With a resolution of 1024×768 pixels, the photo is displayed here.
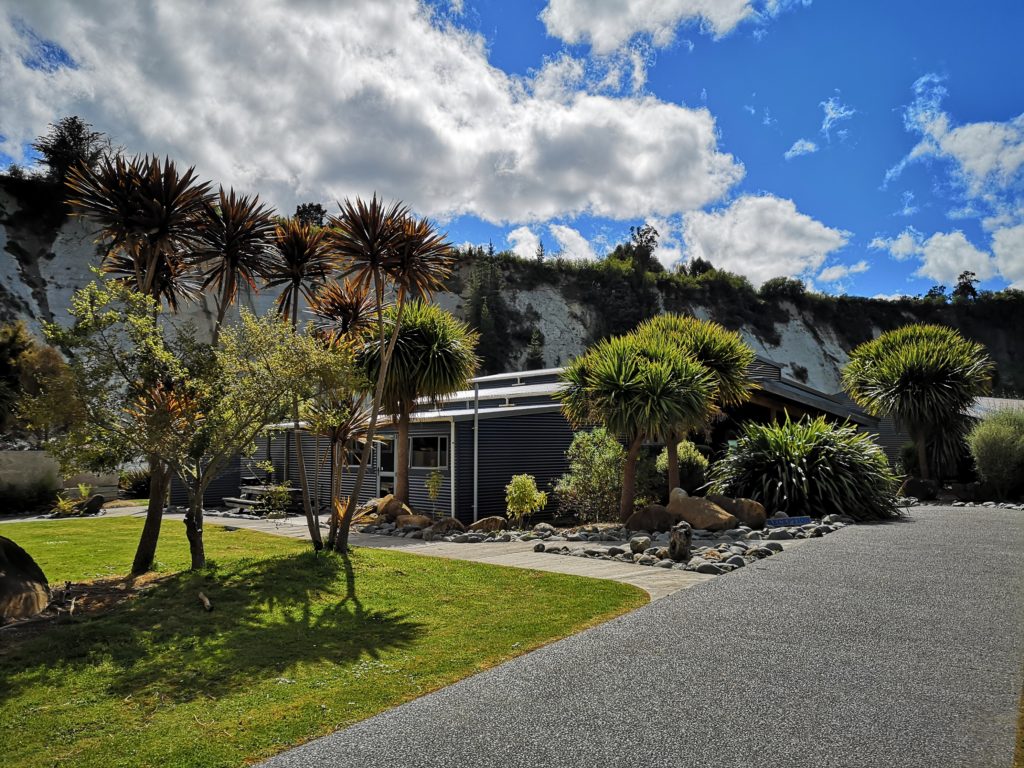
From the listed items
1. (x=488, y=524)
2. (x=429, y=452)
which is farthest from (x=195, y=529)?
(x=429, y=452)

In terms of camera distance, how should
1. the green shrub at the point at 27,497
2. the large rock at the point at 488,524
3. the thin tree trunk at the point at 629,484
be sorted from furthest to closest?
the green shrub at the point at 27,497 < the large rock at the point at 488,524 < the thin tree trunk at the point at 629,484

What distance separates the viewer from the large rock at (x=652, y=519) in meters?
12.4

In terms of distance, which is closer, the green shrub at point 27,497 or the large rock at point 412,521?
the large rock at point 412,521

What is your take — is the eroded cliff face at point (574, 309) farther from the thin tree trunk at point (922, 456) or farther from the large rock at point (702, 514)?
the large rock at point (702, 514)

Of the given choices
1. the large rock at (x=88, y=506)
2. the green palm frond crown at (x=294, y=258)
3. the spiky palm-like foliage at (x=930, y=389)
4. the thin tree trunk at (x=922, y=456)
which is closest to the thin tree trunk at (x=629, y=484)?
the green palm frond crown at (x=294, y=258)

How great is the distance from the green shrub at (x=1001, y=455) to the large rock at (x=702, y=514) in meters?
8.24

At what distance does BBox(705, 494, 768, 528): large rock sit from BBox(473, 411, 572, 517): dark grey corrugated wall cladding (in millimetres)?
5059

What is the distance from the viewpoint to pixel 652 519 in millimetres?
12492

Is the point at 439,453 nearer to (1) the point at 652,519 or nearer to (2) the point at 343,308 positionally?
(2) the point at 343,308

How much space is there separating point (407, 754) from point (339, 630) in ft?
9.58

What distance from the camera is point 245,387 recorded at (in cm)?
820

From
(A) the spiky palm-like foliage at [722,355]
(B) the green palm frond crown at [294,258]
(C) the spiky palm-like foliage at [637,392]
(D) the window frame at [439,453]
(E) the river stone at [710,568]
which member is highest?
(B) the green palm frond crown at [294,258]

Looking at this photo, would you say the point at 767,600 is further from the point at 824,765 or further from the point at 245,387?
the point at 245,387

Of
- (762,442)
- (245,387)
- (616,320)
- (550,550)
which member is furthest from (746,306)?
(245,387)
